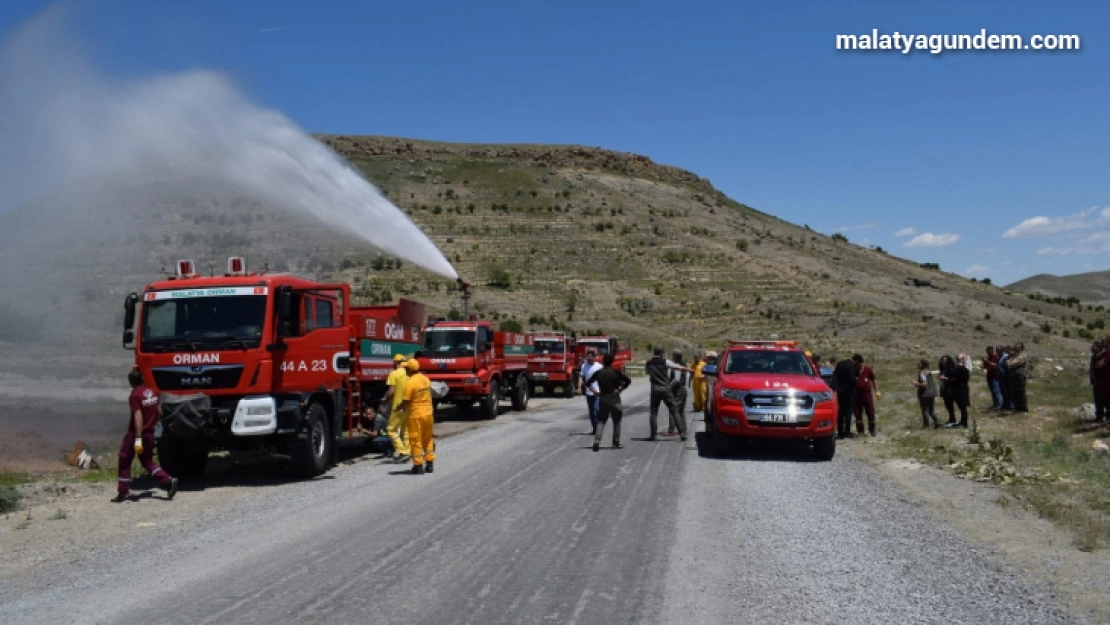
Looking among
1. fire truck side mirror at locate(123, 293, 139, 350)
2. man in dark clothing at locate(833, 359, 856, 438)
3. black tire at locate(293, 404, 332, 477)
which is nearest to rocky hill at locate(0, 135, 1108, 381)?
fire truck side mirror at locate(123, 293, 139, 350)

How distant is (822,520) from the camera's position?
9.57 metres

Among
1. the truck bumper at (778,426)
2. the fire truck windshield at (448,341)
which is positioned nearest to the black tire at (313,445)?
the truck bumper at (778,426)

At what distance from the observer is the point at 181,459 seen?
13.3m

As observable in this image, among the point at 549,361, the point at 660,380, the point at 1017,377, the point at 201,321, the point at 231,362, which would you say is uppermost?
the point at 201,321

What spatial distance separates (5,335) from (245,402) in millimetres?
38862

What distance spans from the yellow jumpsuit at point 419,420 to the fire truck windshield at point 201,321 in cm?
237

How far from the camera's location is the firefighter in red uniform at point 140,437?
11328 millimetres

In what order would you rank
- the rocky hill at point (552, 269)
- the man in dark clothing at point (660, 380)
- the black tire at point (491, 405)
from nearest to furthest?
1. the man in dark clothing at point (660, 380)
2. the black tire at point (491, 405)
3. the rocky hill at point (552, 269)

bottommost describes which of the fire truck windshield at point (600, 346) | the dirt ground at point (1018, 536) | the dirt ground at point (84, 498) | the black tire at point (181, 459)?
the dirt ground at point (1018, 536)

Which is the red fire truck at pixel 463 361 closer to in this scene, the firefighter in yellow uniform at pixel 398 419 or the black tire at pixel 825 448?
the firefighter in yellow uniform at pixel 398 419

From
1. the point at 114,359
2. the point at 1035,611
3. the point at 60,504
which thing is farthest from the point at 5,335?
the point at 1035,611

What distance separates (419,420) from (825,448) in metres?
6.73

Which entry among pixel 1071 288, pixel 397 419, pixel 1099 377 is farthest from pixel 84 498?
pixel 1071 288

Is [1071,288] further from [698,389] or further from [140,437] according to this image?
[140,437]
